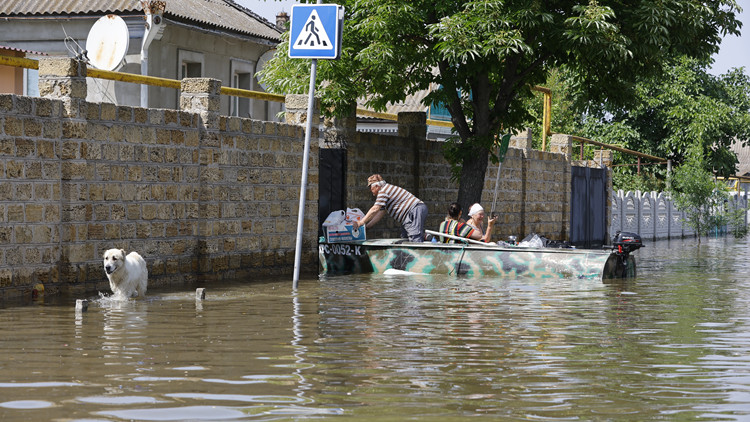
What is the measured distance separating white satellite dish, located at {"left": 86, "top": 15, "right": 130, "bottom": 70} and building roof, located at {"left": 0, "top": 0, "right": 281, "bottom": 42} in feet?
20.6

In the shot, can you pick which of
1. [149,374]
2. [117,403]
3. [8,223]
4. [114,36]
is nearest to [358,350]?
[149,374]

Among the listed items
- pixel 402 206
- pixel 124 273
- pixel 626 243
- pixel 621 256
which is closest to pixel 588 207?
pixel 402 206

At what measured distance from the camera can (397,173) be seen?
20281mm

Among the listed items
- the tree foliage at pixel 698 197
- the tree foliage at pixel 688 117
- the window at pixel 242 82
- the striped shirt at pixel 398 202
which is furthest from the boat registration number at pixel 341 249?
the tree foliage at pixel 688 117

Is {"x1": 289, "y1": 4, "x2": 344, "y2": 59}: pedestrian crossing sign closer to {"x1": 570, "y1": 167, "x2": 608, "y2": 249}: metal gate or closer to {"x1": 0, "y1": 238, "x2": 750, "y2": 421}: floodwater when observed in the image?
{"x1": 0, "y1": 238, "x2": 750, "y2": 421}: floodwater

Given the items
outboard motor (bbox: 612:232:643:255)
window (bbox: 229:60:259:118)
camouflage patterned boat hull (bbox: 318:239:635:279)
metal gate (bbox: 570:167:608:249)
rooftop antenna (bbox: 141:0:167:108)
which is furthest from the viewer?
metal gate (bbox: 570:167:608:249)

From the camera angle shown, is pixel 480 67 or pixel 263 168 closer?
pixel 263 168

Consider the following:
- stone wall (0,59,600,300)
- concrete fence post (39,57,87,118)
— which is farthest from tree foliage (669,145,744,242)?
concrete fence post (39,57,87,118)

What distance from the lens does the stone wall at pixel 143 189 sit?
12.1 metres

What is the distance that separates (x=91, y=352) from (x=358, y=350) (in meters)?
1.85

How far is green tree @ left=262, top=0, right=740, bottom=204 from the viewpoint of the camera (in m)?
17.5

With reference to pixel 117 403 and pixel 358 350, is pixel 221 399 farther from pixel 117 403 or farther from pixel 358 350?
pixel 358 350

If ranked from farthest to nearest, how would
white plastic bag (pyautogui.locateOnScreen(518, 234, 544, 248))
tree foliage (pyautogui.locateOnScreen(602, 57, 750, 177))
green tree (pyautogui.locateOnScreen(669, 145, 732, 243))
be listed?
tree foliage (pyautogui.locateOnScreen(602, 57, 750, 177)), green tree (pyautogui.locateOnScreen(669, 145, 732, 243)), white plastic bag (pyautogui.locateOnScreen(518, 234, 544, 248))

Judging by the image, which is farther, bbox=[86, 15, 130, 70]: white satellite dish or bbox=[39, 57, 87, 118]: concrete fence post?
bbox=[86, 15, 130, 70]: white satellite dish
